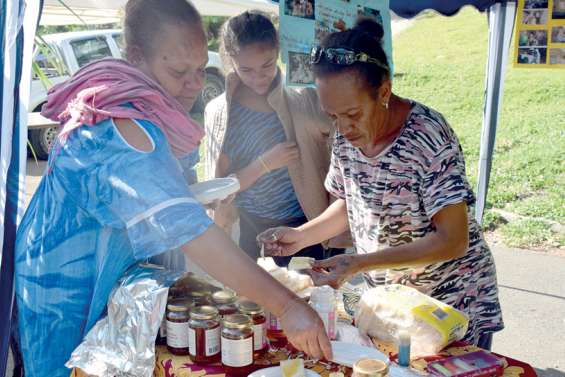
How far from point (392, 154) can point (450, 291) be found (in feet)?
1.50

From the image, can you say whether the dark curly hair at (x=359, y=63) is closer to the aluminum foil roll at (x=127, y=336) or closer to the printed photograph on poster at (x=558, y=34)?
the aluminum foil roll at (x=127, y=336)

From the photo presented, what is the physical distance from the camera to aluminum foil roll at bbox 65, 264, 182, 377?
1.44 metres

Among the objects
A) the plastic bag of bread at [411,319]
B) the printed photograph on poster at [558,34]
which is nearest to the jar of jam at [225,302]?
the plastic bag of bread at [411,319]

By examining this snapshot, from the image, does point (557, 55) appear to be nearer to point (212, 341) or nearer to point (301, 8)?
point (301, 8)

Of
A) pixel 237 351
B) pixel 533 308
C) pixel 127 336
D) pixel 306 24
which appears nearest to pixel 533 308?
pixel 533 308

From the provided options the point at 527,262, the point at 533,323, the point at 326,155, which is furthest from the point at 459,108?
the point at 326,155

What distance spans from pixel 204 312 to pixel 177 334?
0.10m

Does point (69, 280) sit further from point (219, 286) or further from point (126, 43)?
point (126, 43)

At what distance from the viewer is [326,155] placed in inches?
110

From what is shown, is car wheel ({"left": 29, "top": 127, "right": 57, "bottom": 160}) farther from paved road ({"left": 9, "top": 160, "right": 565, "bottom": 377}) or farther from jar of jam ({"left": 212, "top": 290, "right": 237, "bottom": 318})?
jar of jam ({"left": 212, "top": 290, "right": 237, "bottom": 318})

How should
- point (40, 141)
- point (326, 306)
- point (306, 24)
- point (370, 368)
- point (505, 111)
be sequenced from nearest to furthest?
point (370, 368), point (326, 306), point (306, 24), point (40, 141), point (505, 111)

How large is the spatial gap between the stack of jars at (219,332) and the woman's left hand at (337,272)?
0.26 meters

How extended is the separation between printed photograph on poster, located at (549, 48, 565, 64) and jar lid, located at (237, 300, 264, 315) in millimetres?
2364

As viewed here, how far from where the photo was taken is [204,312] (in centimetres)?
148
